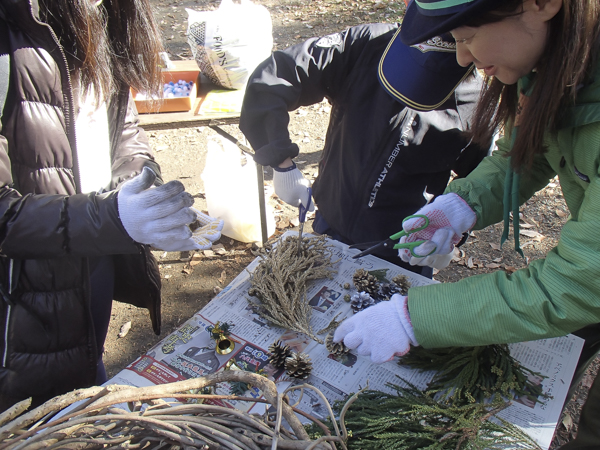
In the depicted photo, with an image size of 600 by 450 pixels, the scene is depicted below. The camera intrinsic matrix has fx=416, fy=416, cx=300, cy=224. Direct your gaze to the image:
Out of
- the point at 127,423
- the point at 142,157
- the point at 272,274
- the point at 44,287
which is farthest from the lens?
the point at 142,157

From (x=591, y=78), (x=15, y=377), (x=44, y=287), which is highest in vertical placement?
(x=591, y=78)

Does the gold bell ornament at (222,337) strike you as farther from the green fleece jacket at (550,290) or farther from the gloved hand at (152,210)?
the green fleece jacket at (550,290)

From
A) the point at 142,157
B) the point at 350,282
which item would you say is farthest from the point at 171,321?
the point at 350,282

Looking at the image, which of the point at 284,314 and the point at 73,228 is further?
the point at 284,314

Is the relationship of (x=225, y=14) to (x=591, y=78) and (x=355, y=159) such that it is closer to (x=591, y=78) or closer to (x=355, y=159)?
(x=355, y=159)

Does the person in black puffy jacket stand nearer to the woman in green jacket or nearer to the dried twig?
the dried twig

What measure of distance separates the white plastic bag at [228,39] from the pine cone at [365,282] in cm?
227

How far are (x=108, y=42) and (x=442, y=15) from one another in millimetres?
1343

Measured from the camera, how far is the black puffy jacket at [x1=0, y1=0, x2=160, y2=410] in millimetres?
1358

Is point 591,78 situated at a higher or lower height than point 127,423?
higher

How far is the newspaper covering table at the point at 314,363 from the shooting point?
146 centimetres

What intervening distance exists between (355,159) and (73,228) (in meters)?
1.36

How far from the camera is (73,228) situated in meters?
1.40

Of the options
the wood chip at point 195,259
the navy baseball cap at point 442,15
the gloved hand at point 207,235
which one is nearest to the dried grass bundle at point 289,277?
the gloved hand at point 207,235
